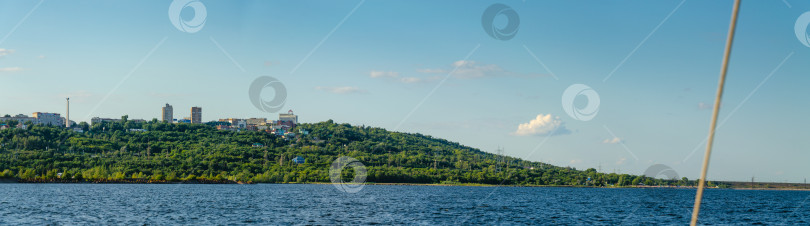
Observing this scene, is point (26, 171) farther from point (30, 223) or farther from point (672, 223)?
point (672, 223)

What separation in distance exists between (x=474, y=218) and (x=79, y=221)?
39848 millimetres

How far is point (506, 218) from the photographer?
7356 centimetres

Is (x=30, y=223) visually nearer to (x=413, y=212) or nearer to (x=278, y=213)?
(x=278, y=213)

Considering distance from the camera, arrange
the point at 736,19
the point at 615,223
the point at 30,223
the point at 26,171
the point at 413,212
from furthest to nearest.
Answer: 1. the point at 26,171
2. the point at 413,212
3. the point at 615,223
4. the point at 30,223
5. the point at 736,19

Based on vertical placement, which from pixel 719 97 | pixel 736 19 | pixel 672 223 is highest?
pixel 736 19

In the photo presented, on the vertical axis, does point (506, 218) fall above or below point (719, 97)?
below

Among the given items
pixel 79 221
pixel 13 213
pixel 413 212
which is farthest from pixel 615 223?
pixel 13 213

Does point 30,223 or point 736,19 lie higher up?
point 736,19

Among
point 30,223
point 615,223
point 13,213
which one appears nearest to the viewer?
point 30,223

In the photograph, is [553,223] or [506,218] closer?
[553,223]

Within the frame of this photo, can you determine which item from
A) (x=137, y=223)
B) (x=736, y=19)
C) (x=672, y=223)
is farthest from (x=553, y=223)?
(x=736, y=19)

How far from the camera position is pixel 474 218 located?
72.0 m

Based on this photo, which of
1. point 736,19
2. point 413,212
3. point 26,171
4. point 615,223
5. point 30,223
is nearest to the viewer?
point 736,19

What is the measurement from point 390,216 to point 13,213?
39.4 m
